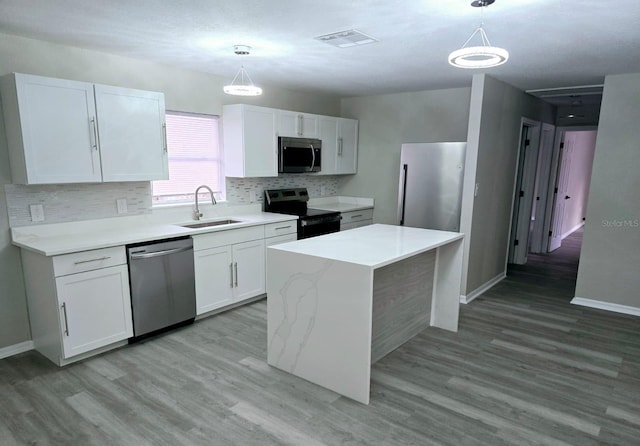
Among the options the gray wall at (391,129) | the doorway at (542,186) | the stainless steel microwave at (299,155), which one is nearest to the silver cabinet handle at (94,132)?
the stainless steel microwave at (299,155)

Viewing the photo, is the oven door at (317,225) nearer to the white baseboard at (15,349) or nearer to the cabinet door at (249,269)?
the cabinet door at (249,269)

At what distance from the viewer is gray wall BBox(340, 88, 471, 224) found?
4.89m

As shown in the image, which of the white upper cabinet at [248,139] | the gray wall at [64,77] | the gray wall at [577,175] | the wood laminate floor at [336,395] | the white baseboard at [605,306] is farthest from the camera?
the gray wall at [577,175]

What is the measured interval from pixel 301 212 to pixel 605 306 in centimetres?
346

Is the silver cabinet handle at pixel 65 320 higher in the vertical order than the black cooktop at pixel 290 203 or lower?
lower

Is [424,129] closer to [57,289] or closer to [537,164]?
[537,164]

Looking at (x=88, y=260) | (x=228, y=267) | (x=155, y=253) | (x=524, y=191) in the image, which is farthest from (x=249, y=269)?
(x=524, y=191)

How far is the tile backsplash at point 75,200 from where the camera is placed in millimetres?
2980

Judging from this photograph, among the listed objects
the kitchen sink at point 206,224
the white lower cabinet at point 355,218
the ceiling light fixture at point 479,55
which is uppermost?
the ceiling light fixture at point 479,55

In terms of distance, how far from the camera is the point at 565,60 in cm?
332

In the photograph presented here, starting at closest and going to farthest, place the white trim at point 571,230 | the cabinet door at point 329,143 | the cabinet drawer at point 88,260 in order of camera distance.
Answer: the cabinet drawer at point 88,260 < the cabinet door at point 329,143 < the white trim at point 571,230

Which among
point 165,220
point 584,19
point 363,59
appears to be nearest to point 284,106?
point 363,59

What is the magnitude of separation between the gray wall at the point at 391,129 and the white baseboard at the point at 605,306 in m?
2.24

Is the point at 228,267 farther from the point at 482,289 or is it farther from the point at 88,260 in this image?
the point at 482,289
